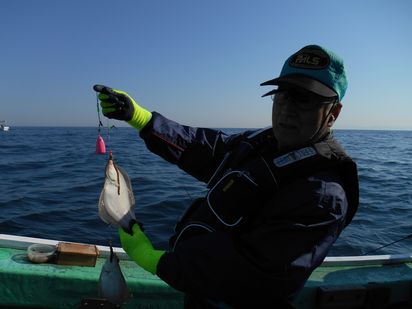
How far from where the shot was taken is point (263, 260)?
5.99 feet

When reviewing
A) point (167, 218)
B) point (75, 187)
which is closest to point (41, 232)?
point (167, 218)

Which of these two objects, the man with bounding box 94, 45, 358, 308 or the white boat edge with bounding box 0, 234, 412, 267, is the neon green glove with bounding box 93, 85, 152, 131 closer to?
the man with bounding box 94, 45, 358, 308

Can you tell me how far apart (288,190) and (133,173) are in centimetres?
1302

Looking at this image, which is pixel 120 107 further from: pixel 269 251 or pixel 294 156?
pixel 269 251

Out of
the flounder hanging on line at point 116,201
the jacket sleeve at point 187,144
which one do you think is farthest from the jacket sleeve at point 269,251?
the jacket sleeve at point 187,144

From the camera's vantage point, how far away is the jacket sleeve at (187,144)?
302cm

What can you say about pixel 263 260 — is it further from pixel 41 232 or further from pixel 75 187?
pixel 75 187

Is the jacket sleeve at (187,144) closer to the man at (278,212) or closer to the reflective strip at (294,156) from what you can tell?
the man at (278,212)

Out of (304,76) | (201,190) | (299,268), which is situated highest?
(304,76)

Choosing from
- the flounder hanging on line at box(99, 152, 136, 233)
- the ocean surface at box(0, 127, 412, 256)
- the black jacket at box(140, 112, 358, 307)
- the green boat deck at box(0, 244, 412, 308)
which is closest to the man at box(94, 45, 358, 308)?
the black jacket at box(140, 112, 358, 307)

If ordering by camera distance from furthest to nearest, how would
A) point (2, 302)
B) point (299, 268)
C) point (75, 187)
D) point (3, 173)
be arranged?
point (3, 173) < point (75, 187) < point (2, 302) < point (299, 268)

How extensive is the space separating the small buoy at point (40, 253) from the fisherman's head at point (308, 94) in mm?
2845

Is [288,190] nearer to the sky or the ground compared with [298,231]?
nearer to the sky

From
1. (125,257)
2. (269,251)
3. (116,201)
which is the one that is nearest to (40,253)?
(125,257)
